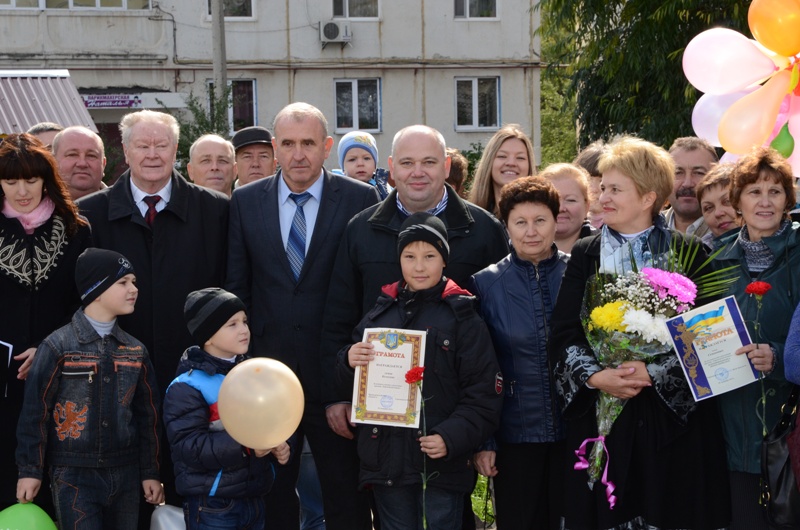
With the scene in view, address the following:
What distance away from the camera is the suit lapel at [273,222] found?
5379 mm

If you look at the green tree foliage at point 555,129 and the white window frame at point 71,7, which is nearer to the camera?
the white window frame at point 71,7

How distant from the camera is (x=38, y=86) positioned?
34.1ft

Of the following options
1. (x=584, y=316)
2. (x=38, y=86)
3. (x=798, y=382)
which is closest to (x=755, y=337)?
(x=798, y=382)

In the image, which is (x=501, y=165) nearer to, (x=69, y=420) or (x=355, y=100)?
(x=69, y=420)

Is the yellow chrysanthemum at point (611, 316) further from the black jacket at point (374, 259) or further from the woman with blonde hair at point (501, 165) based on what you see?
the woman with blonde hair at point (501, 165)

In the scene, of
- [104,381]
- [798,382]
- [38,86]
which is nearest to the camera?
[798,382]

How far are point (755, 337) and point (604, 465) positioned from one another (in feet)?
3.05

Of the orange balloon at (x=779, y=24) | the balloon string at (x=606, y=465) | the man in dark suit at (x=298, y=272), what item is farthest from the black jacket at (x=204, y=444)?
the orange balloon at (x=779, y=24)

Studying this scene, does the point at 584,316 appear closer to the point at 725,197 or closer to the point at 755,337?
the point at 755,337

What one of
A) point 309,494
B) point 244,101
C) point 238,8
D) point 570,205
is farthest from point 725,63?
point 238,8

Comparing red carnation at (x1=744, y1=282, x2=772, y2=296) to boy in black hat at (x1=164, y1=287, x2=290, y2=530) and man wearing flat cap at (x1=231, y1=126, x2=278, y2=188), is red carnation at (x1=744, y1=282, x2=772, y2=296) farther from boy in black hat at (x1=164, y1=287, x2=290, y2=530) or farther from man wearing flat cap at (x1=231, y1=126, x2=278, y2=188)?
man wearing flat cap at (x1=231, y1=126, x2=278, y2=188)

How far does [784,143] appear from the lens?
5.59 m

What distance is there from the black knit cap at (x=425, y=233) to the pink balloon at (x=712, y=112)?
6.80 ft

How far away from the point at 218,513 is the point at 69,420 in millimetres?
871
